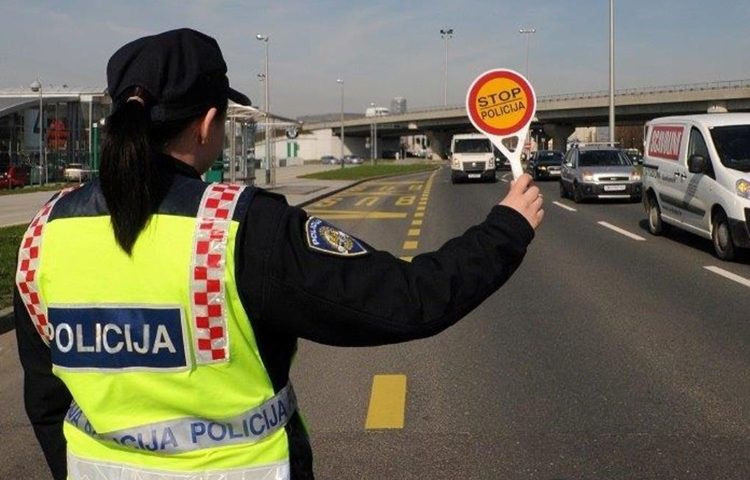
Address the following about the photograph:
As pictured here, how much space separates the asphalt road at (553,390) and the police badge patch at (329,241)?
2.79 metres

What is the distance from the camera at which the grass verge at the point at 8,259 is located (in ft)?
28.6

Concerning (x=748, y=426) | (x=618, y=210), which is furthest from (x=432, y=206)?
(x=748, y=426)

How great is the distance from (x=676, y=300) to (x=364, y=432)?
5245mm

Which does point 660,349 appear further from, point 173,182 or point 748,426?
point 173,182

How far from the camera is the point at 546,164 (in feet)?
140

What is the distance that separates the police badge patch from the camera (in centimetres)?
157

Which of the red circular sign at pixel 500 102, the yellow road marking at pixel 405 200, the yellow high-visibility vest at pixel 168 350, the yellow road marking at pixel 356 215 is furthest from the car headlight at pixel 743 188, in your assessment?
the yellow road marking at pixel 405 200

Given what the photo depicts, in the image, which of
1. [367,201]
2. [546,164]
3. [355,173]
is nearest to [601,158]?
[367,201]

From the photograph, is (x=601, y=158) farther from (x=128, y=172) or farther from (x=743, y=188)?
(x=128, y=172)

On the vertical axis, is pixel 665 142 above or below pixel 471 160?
below

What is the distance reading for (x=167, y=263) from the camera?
1.54 metres

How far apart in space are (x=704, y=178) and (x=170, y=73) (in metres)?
12.5

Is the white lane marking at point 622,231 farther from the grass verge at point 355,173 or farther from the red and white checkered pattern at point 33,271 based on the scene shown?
the grass verge at point 355,173

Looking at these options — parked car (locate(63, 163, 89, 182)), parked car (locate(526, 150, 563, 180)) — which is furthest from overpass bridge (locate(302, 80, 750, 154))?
parked car (locate(63, 163, 89, 182))
